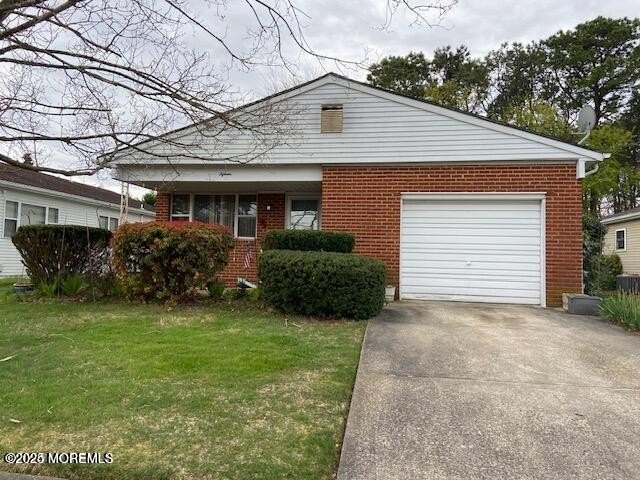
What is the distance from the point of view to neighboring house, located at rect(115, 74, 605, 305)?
30.7ft

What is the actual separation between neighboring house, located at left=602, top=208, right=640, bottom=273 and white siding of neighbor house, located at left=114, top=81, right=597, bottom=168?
13587mm

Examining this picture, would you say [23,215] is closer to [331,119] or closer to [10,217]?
[10,217]

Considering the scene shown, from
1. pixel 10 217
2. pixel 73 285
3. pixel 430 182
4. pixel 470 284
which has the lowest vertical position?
pixel 73 285

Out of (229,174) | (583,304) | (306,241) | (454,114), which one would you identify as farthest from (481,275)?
(229,174)

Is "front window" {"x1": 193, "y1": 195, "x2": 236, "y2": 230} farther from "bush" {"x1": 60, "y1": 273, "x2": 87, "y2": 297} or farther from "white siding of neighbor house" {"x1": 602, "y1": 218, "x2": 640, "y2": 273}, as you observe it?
"white siding of neighbor house" {"x1": 602, "y1": 218, "x2": 640, "y2": 273}

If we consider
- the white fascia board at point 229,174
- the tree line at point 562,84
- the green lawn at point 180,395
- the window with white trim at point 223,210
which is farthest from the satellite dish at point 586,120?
the tree line at point 562,84

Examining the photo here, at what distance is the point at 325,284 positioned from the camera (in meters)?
6.93

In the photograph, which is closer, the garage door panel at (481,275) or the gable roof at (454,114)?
the gable roof at (454,114)

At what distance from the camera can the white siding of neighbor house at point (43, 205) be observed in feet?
50.1

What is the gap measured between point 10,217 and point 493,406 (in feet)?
55.0

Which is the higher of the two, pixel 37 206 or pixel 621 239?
pixel 37 206

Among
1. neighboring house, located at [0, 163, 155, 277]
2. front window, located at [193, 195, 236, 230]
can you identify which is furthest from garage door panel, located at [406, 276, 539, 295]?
neighboring house, located at [0, 163, 155, 277]

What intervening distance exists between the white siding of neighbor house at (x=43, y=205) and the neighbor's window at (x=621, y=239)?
23590mm

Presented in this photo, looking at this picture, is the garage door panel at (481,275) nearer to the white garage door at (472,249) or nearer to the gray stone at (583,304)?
the white garage door at (472,249)
